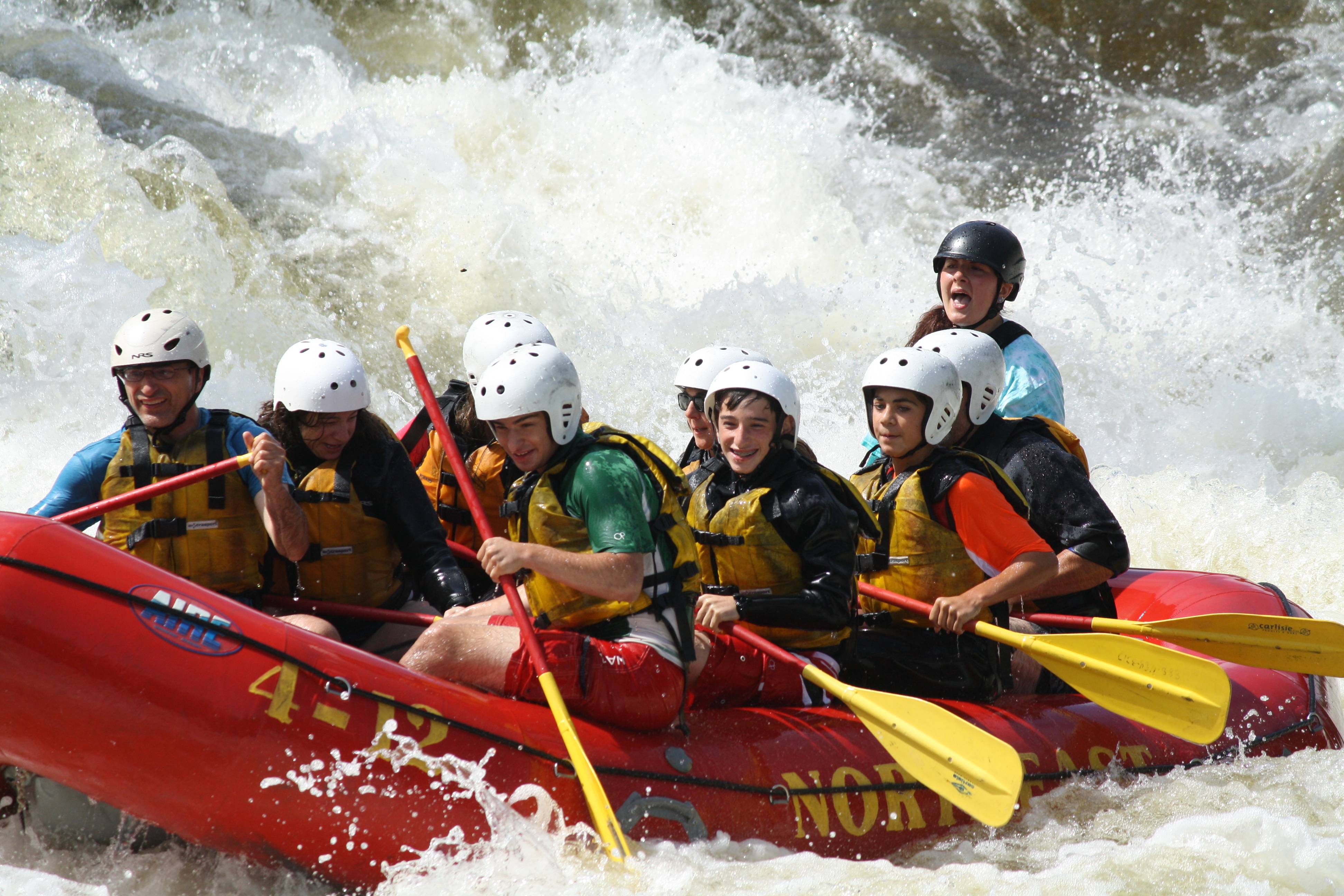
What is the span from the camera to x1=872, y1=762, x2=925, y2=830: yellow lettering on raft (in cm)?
372

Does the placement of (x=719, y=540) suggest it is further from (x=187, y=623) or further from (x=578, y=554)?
(x=187, y=623)

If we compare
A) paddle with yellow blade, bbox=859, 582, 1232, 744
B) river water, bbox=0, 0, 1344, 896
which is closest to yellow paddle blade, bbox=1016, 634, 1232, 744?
paddle with yellow blade, bbox=859, 582, 1232, 744

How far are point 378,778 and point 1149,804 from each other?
2.49 meters

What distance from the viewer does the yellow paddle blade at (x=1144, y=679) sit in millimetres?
3877

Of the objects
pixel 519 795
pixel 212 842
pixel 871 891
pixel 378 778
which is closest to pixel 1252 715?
pixel 871 891

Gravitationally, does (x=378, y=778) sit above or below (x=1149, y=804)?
above

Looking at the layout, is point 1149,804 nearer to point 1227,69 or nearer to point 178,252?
point 178,252

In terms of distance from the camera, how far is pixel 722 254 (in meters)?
10.9

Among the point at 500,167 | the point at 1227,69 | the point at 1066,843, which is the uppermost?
the point at 1227,69

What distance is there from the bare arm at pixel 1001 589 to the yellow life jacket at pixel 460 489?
5.53ft

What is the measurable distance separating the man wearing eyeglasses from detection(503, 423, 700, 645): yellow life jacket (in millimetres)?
905

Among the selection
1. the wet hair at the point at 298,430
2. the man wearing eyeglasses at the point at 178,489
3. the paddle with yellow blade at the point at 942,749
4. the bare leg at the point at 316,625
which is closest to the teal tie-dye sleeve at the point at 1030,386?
the paddle with yellow blade at the point at 942,749

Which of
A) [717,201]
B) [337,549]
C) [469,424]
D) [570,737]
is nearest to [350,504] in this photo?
[337,549]

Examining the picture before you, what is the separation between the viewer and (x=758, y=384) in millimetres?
3965
